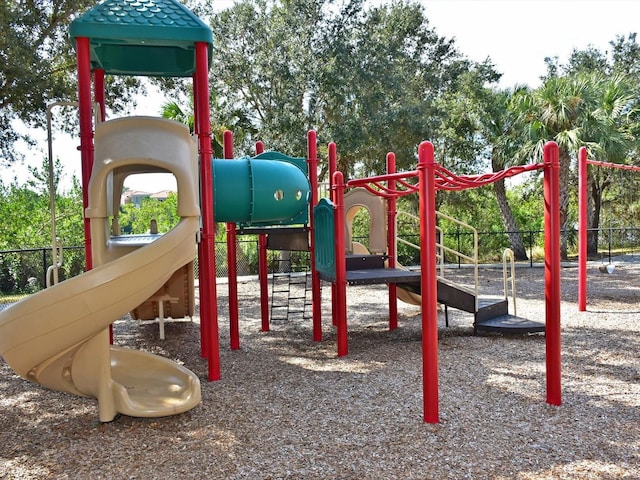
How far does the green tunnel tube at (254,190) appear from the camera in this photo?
21.9ft

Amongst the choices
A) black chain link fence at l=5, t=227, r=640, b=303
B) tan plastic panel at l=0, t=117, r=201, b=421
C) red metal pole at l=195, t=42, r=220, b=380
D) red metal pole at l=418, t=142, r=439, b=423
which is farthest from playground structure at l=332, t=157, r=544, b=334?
black chain link fence at l=5, t=227, r=640, b=303

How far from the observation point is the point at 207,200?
19.9ft

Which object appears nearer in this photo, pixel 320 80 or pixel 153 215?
pixel 320 80

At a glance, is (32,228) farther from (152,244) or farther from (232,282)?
(152,244)

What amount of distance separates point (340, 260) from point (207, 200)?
1.84m

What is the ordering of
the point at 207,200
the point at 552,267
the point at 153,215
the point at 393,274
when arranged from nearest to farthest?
the point at 552,267, the point at 207,200, the point at 393,274, the point at 153,215

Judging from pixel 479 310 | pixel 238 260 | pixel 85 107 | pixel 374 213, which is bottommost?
pixel 479 310

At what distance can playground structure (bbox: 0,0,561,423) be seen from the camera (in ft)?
14.2

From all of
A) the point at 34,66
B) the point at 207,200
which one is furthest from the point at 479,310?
the point at 34,66

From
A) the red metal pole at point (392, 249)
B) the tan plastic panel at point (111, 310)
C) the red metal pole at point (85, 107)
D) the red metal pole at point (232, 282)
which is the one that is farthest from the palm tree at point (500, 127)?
the red metal pole at point (85, 107)

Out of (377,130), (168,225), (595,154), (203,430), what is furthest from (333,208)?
(168,225)

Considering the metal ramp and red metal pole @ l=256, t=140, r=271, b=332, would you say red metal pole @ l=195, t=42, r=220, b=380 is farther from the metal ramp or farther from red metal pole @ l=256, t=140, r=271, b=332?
the metal ramp

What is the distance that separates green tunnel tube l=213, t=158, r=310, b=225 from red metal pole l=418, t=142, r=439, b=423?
2.77m

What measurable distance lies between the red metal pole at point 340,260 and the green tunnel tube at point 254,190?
792 mm
